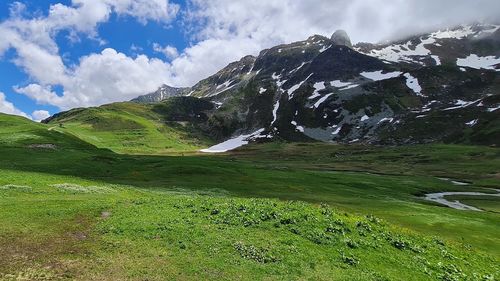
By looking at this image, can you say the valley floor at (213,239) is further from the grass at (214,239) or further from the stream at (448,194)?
the stream at (448,194)

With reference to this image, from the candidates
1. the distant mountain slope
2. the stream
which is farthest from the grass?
the distant mountain slope

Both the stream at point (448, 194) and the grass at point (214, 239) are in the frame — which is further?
the stream at point (448, 194)

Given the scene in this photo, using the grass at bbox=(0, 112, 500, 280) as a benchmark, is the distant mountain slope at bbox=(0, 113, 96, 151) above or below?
above

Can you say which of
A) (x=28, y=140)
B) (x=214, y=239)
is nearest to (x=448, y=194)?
(x=214, y=239)

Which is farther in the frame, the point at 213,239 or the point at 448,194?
the point at 448,194

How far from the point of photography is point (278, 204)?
149 ft

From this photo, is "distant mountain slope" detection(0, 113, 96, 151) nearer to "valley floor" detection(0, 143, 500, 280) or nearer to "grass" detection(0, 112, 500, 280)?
"grass" detection(0, 112, 500, 280)

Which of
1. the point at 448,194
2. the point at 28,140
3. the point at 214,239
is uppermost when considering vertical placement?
the point at 28,140

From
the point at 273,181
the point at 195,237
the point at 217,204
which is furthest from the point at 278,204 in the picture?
the point at 273,181

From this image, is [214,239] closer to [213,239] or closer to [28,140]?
[213,239]

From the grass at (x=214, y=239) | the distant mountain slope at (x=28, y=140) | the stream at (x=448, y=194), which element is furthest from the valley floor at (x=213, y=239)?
the distant mountain slope at (x=28, y=140)

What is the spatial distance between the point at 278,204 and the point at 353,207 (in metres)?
26.7

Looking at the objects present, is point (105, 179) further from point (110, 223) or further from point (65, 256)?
point (65, 256)

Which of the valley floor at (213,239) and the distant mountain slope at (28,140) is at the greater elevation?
the distant mountain slope at (28,140)
